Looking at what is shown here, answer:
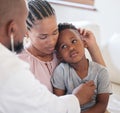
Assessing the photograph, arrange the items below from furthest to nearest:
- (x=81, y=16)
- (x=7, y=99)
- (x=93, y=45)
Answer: (x=81, y=16) < (x=93, y=45) < (x=7, y=99)

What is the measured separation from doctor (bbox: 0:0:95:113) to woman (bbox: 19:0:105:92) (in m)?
0.27

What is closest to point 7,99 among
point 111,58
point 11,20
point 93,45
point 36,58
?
A: point 11,20

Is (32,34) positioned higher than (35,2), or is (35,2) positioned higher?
(35,2)

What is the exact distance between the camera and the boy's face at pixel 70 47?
4.27 feet

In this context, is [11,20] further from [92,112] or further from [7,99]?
[92,112]

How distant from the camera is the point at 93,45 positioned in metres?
1.50

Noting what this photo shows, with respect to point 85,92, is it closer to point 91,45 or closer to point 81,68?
point 81,68

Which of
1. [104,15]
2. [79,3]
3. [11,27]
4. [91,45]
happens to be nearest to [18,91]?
[11,27]

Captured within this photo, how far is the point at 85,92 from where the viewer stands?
122cm

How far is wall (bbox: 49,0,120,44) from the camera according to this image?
276cm

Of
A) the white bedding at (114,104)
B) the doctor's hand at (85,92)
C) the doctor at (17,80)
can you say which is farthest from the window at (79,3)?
the doctor at (17,80)

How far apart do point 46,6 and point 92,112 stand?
0.57m

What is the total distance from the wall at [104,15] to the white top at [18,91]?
2008 mm

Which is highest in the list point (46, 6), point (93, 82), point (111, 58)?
point (46, 6)
